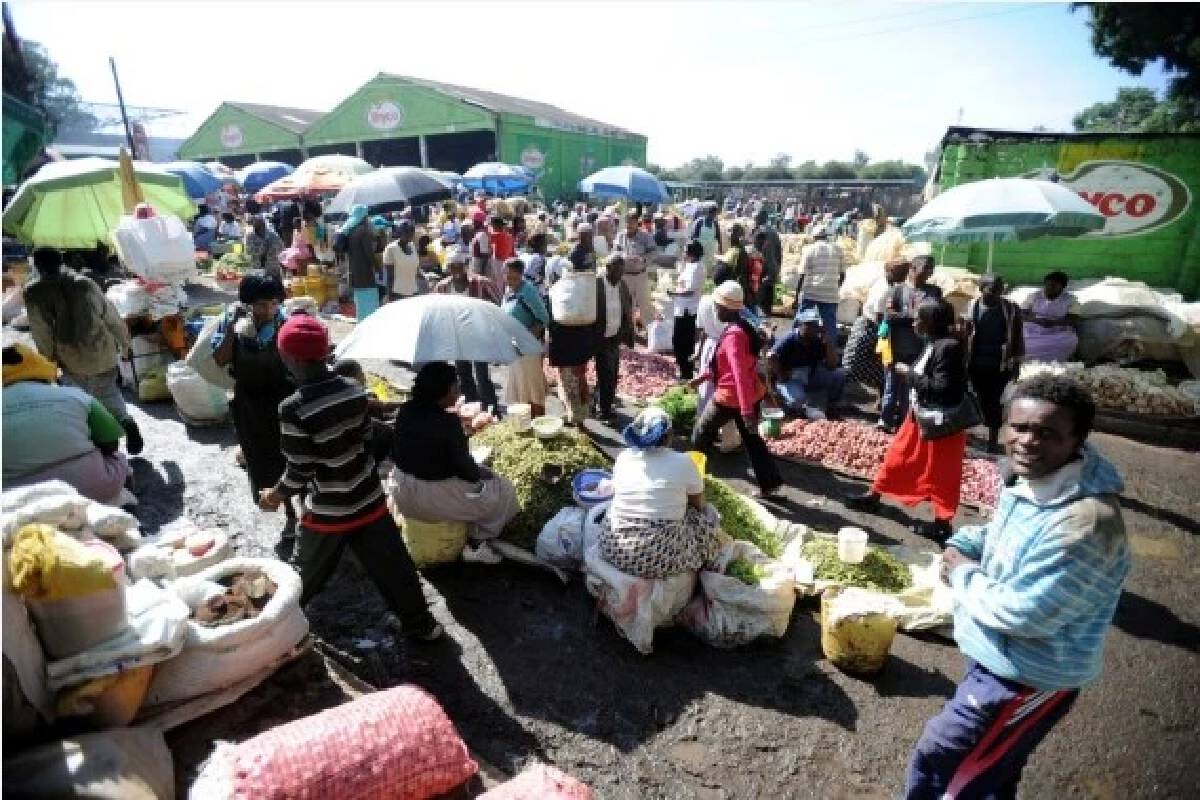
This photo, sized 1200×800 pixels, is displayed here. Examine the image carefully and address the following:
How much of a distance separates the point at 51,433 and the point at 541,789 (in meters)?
3.72

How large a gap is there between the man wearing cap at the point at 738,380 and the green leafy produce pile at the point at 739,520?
25.5 inches

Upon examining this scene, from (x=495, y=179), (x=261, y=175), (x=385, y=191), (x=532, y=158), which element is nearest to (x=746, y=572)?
(x=385, y=191)

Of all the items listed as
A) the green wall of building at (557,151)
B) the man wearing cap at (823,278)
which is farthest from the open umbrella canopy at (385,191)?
the green wall of building at (557,151)

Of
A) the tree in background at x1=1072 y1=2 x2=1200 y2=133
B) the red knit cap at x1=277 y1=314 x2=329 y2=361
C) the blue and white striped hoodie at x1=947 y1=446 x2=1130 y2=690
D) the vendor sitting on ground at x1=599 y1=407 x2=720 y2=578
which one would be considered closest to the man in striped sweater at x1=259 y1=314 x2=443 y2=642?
the red knit cap at x1=277 y1=314 x2=329 y2=361

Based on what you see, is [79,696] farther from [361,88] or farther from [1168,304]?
[361,88]

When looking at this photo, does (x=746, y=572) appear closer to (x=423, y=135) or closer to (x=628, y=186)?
(x=628, y=186)

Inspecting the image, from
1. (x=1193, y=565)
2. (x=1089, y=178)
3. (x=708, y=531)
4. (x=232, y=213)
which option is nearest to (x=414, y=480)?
(x=708, y=531)

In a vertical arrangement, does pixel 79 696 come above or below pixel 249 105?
below

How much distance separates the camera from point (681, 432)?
7.30 m

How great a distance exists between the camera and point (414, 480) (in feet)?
14.4

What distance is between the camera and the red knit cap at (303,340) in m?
3.40

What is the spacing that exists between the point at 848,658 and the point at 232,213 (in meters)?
26.0

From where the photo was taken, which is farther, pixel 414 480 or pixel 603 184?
pixel 603 184

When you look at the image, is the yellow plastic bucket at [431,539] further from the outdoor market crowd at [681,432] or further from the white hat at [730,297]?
the white hat at [730,297]
